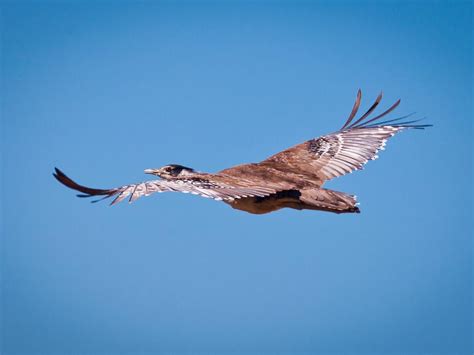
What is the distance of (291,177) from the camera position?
13773 millimetres

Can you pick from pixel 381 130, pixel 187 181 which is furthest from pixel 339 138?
pixel 187 181

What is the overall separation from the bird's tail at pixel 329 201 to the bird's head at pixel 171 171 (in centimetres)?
197

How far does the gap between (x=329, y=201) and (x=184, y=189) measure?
2.46 m

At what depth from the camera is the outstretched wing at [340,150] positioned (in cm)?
1468

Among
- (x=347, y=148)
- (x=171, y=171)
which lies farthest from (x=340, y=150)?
(x=171, y=171)

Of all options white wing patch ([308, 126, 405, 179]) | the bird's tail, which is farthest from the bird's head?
white wing patch ([308, 126, 405, 179])

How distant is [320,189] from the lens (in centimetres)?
1320

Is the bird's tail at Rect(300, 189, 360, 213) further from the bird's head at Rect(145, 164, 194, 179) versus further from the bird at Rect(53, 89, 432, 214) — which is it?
the bird's head at Rect(145, 164, 194, 179)

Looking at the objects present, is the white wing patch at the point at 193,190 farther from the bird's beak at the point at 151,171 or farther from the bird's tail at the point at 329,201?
the bird's beak at the point at 151,171

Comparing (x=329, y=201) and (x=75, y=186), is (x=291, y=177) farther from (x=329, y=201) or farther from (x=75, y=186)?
(x=75, y=186)

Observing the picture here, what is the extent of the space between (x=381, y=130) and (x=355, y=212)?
386cm

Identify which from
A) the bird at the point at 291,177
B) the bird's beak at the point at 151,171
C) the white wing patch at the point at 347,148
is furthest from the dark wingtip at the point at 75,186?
the white wing patch at the point at 347,148

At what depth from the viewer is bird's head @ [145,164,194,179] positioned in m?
13.3

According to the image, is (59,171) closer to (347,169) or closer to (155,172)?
(155,172)
